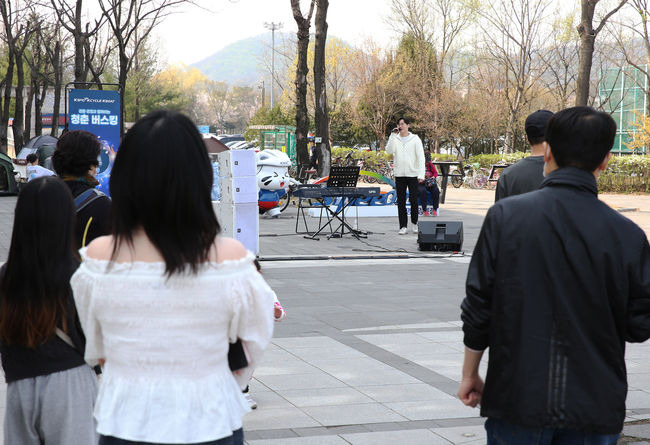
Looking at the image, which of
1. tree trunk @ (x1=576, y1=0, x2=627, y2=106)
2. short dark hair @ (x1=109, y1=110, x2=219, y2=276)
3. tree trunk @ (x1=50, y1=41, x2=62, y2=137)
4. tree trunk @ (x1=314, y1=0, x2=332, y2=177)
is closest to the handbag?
short dark hair @ (x1=109, y1=110, x2=219, y2=276)

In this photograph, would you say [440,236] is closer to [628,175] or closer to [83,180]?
[83,180]

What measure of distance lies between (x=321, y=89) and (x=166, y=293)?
22847 millimetres

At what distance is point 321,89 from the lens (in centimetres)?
2459

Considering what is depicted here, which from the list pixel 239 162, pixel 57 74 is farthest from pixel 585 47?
pixel 57 74

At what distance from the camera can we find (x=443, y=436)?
15.1 ft

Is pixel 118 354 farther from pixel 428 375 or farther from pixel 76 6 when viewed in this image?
pixel 76 6

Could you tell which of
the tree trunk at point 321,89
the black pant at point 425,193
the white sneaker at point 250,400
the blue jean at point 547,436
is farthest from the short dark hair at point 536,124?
the tree trunk at point 321,89

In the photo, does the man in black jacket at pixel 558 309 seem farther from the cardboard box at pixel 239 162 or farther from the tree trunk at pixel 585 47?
the tree trunk at pixel 585 47

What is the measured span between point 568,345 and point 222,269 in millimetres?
1017

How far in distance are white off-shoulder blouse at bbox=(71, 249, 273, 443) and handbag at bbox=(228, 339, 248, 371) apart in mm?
99

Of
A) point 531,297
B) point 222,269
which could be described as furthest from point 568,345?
point 222,269

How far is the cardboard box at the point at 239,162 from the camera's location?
11.3 metres

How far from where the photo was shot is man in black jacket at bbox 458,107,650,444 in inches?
95.4

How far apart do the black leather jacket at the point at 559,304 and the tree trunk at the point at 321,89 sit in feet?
68.8
